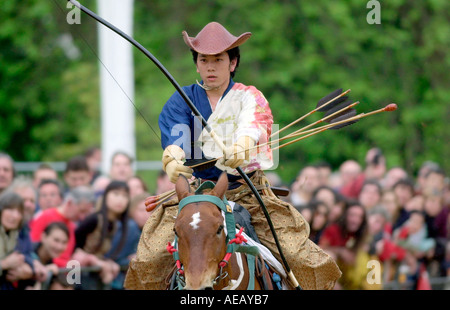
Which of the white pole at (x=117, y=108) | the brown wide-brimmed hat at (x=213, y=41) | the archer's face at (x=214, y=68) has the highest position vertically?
the white pole at (x=117, y=108)

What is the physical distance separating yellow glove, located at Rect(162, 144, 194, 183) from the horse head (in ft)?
1.42

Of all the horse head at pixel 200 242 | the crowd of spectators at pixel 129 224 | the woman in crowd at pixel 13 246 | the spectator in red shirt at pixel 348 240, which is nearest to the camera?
the horse head at pixel 200 242

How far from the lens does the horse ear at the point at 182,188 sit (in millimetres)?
5191

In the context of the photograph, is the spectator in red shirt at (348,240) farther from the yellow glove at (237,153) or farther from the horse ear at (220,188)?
the horse ear at (220,188)

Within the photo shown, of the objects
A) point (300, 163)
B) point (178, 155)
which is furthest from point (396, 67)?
point (178, 155)

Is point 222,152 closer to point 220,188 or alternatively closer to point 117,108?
point 220,188

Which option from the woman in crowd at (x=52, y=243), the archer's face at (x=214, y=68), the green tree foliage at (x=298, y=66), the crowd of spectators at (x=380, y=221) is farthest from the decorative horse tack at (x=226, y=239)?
the green tree foliage at (x=298, y=66)

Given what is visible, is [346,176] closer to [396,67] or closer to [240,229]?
[396,67]

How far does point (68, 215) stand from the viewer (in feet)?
31.2

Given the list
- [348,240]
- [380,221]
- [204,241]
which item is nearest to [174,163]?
[204,241]

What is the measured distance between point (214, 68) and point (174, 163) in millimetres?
805

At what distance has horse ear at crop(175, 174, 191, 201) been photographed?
5191 millimetres

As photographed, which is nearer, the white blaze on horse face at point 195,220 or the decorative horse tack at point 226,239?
the white blaze on horse face at point 195,220

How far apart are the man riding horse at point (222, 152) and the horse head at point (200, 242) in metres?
0.48
